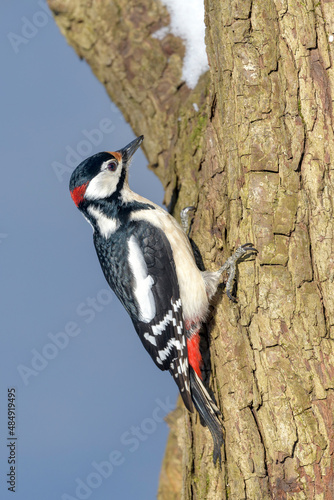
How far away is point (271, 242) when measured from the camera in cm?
259

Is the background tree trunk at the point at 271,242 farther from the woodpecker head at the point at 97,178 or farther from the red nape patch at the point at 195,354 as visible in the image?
the woodpecker head at the point at 97,178

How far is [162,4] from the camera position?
4.10 metres

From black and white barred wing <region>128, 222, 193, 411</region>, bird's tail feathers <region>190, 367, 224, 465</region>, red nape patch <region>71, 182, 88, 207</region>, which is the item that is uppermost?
red nape patch <region>71, 182, 88, 207</region>

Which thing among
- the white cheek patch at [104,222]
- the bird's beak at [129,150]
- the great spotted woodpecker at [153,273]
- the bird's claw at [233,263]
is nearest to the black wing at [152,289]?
the great spotted woodpecker at [153,273]

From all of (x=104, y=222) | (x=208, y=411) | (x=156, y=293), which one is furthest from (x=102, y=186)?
(x=208, y=411)

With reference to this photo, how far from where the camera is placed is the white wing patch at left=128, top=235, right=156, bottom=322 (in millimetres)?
3012

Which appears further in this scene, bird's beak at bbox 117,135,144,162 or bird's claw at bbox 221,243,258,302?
bird's beak at bbox 117,135,144,162

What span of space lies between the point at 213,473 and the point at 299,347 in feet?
3.00

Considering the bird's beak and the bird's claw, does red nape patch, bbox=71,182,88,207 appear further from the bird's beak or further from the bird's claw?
the bird's claw

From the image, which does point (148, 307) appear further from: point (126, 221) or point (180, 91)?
point (180, 91)

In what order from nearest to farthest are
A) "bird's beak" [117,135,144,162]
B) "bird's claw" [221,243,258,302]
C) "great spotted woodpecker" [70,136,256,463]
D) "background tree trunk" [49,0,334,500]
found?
"background tree trunk" [49,0,334,500], "bird's claw" [221,243,258,302], "great spotted woodpecker" [70,136,256,463], "bird's beak" [117,135,144,162]

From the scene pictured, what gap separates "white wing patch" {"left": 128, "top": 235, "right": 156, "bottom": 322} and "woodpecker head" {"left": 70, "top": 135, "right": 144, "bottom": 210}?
40 centimetres

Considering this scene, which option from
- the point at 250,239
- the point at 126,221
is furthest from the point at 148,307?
the point at 250,239

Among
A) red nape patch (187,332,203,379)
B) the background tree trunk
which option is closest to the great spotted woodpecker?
red nape patch (187,332,203,379)
